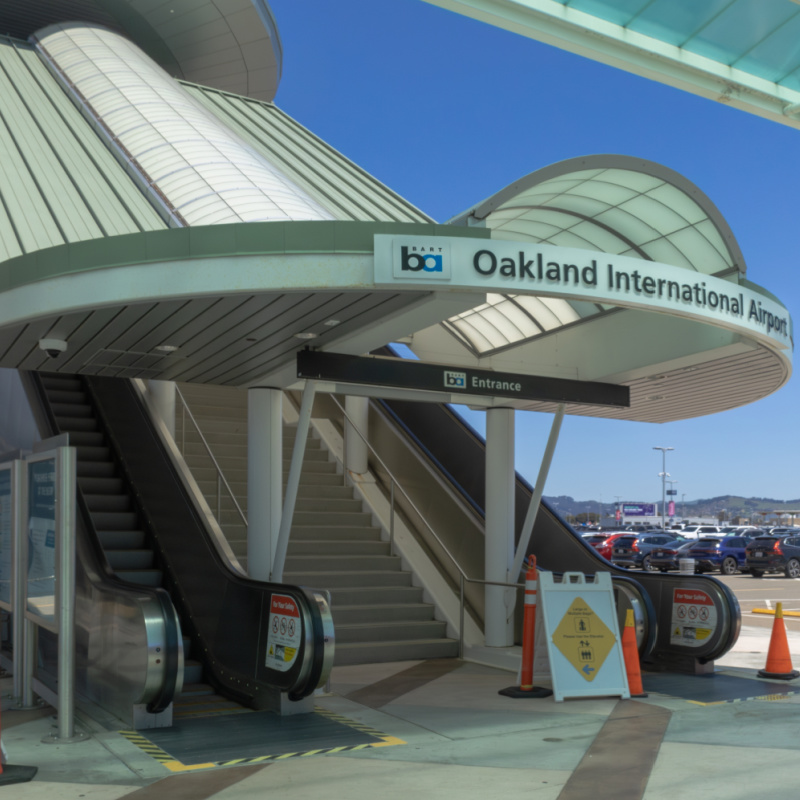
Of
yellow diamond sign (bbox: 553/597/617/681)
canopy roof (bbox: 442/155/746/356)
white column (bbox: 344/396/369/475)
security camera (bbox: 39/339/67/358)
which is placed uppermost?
canopy roof (bbox: 442/155/746/356)

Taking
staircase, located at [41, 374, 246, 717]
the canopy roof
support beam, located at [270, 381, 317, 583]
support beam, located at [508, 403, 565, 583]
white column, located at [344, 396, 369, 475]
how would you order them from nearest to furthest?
the canopy roof < support beam, located at [270, 381, 317, 583] < staircase, located at [41, 374, 246, 717] < support beam, located at [508, 403, 565, 583] < white column, located at [344, 396, 369, 475]

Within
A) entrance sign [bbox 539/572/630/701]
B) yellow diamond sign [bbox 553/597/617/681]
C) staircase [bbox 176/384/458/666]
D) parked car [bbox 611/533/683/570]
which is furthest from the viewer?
parked car [bbox 611/533/683/570]

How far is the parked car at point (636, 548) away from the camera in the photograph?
126 ft

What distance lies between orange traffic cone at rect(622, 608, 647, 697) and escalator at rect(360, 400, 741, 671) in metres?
1.10

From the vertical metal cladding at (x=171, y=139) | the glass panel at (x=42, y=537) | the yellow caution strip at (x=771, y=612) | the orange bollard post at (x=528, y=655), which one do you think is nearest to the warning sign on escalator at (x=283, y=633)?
the glass panel at (x=42, y=537)

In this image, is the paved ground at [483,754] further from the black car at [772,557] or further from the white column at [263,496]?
the black car at [772,557]

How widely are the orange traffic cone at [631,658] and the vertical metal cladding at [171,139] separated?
6036 mm

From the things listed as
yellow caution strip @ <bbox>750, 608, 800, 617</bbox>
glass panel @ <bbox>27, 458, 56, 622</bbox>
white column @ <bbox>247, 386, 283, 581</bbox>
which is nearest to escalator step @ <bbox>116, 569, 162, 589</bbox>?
white column @ <bbox>247, 386, 283, 581</bbox>

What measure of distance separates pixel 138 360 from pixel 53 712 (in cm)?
366

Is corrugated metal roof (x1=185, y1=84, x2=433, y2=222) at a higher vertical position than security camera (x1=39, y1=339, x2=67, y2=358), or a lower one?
higher

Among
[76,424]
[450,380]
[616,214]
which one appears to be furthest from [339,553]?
[616,214]

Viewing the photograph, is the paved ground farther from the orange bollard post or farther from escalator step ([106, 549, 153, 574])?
escalator step ([106, 549, 153, 574])

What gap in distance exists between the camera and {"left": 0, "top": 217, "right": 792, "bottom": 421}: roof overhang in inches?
303

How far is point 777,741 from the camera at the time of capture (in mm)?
7977
